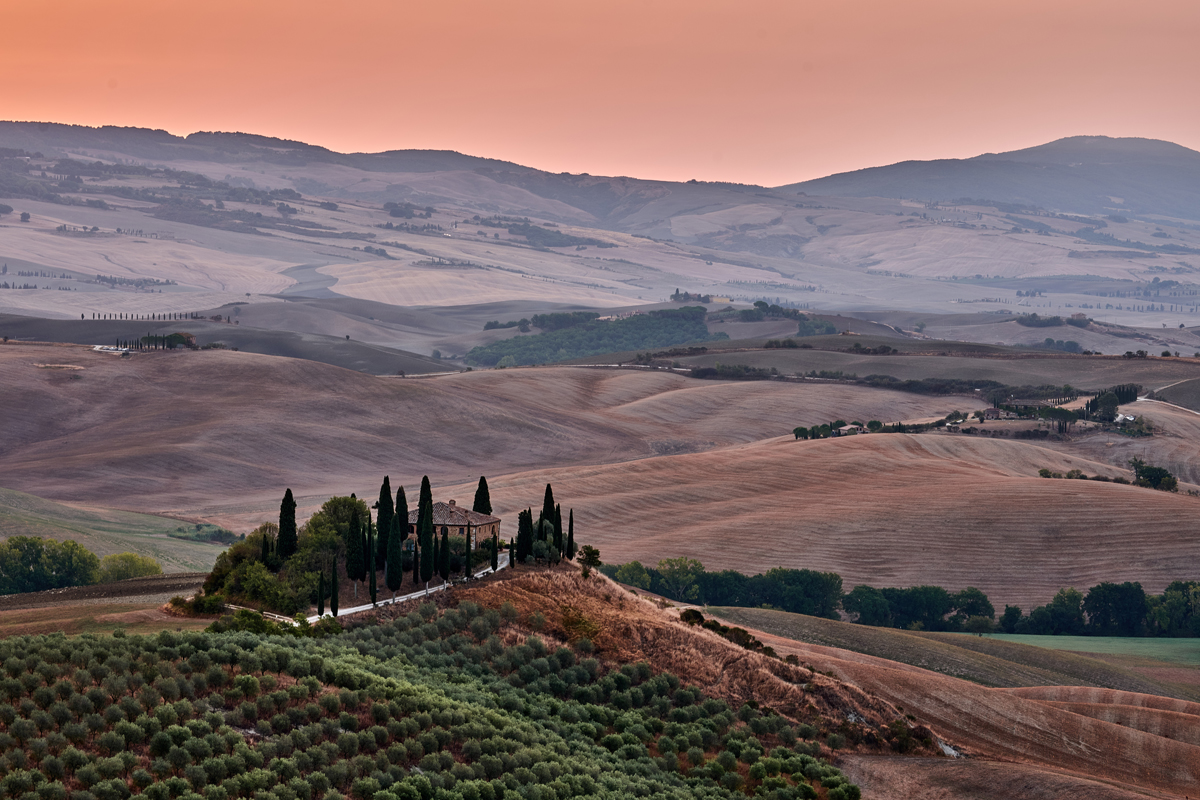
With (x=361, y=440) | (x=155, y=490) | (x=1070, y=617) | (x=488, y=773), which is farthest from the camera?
(x=361, y=440)

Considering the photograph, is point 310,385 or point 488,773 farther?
point 310,385

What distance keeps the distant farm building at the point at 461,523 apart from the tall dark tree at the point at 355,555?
4022mm

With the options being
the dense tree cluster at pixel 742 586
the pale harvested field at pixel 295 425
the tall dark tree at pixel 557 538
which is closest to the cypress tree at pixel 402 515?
the tall dark tree at pixel 557 538

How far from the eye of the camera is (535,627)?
52.5 metres

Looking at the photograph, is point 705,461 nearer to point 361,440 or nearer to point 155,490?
point 361,440

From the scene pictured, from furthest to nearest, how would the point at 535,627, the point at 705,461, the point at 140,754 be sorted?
the point at 705,461 → the point at 535,627 → the point at 140,754

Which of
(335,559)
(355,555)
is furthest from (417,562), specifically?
(335,559)

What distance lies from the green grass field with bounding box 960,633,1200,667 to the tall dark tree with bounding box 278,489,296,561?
2050 inches

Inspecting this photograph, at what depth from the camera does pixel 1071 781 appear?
4594cm

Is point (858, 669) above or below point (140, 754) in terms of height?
below

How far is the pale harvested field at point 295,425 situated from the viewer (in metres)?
134

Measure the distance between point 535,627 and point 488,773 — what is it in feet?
47.3

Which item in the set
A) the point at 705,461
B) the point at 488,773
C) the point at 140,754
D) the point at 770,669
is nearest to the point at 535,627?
the point at 770,669

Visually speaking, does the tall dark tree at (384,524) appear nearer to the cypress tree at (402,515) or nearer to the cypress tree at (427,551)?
the cypress tree at (402,515)
